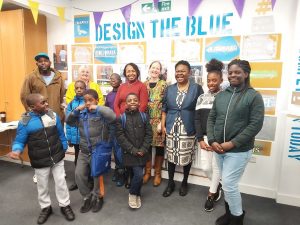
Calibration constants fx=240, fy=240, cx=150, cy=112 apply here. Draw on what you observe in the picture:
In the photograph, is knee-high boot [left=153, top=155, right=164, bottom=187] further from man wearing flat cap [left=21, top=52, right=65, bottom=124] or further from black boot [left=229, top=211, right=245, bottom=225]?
man wearing flat cap [left=21, top=52, right=65, bottom=124]

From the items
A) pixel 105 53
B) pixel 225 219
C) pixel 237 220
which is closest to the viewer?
pixel 237 220

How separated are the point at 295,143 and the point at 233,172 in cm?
104

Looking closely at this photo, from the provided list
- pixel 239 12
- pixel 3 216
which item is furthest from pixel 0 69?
pixel 239 12

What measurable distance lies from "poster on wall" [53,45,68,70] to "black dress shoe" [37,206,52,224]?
84.5 inches

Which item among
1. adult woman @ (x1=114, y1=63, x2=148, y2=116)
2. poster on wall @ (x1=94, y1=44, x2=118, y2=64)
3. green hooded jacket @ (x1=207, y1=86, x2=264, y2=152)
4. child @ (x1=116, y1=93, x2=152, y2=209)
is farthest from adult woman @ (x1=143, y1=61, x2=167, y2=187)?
green hooded jacket @ (x1=207, y1=86, x2=264, y2=152)

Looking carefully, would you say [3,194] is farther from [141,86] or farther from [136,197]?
[141,86]

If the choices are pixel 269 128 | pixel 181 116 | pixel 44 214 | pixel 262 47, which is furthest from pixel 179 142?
pixel 44 214

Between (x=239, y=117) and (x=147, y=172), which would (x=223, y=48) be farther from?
(x=147, y=172)

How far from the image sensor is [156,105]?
2.82 m

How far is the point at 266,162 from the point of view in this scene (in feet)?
8.93

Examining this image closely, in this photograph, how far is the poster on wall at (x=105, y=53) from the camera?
3.33 meters

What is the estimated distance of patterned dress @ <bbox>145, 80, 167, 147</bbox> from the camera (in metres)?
2.82

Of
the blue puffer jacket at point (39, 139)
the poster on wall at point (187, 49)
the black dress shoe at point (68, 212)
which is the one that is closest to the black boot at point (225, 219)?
the black dress shoe at point (68, 212)

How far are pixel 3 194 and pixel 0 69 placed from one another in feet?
6.19
